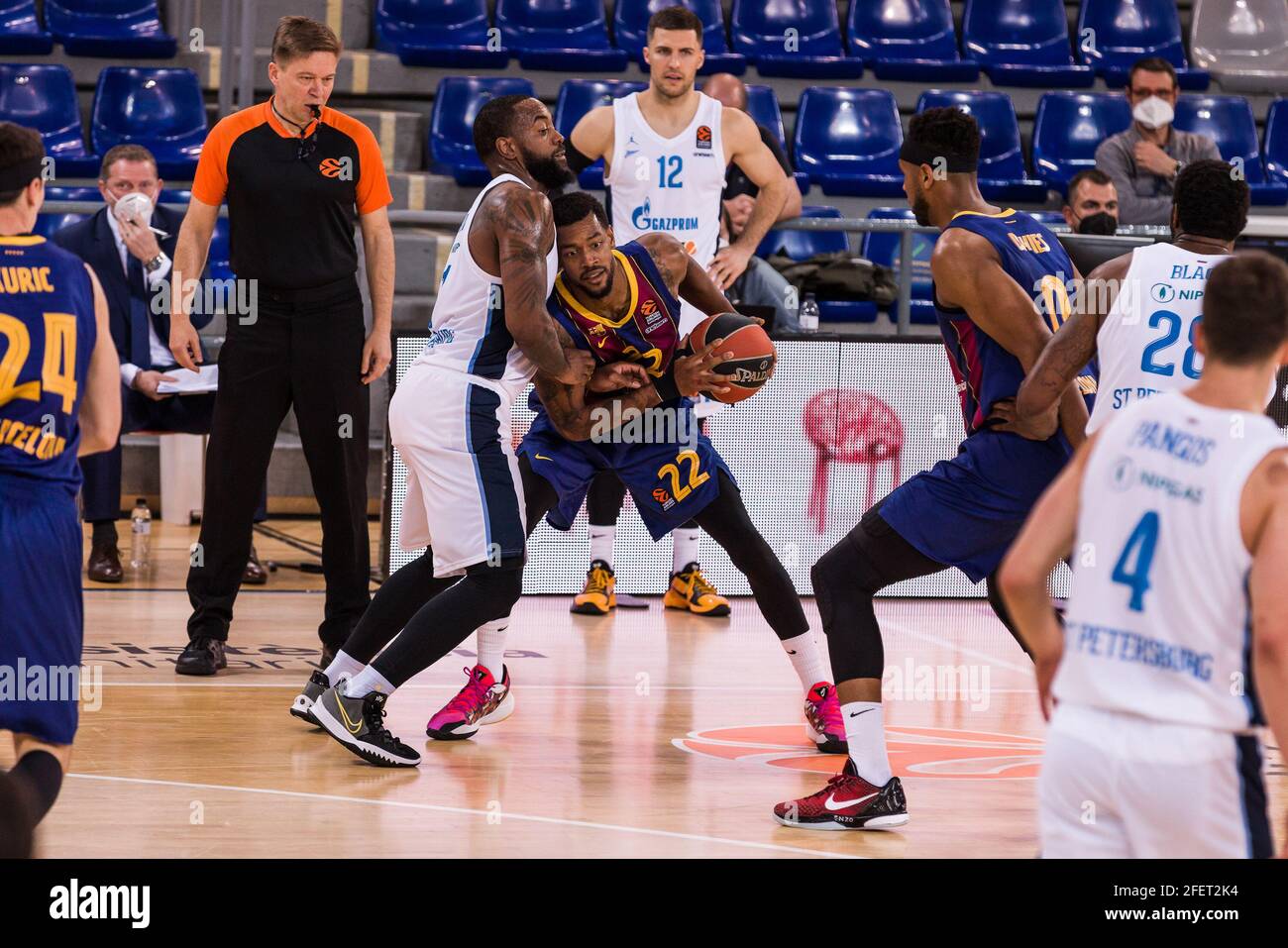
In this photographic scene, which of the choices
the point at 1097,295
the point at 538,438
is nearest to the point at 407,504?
the point at 538,438

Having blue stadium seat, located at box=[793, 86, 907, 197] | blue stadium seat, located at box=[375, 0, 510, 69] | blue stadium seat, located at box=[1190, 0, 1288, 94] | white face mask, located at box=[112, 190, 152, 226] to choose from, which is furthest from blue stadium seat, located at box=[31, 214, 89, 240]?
blue stadium seat, located at box=[1190, 0, 1288, 94]

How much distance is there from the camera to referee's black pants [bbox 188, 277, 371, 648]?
5.94 metres

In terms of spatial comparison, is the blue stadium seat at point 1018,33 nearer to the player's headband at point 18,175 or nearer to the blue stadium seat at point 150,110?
the blue stadium seat at point 150,110

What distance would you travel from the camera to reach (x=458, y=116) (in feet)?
35.4

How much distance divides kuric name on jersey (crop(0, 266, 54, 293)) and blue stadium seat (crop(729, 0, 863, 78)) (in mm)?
8330

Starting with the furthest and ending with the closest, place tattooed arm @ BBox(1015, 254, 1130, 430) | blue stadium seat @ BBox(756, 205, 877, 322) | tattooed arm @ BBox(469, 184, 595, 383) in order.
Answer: blue stadium seat @ BBox(756, 205, 877, 322) < tattooed arm @ BBox(469, 184, 595, 383) < tattooed arm @ BBox(1015, 254, 1130, 430)

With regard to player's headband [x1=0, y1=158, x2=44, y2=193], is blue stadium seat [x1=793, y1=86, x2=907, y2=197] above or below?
above

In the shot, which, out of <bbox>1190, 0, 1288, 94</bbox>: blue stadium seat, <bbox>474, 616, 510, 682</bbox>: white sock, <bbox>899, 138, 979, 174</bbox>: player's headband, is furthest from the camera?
<bbox>1190, 0, 1288, 94</bbox>: blue stadium seat

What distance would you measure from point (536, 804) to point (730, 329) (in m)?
1.56

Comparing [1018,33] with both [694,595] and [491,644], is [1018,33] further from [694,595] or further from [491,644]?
[491,644]

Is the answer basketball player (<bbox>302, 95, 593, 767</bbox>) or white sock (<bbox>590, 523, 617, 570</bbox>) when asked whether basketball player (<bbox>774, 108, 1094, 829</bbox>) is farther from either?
white sock (<bbox>590, 523, 617, 570</bbox>)

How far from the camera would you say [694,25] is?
711 centimetres

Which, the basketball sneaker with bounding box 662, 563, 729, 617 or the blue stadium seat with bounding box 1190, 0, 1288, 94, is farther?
the blue stadium seat with bounding box 1190, 0, 1288, 94

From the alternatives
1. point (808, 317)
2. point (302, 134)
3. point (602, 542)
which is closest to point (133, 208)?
point (302, 134)
